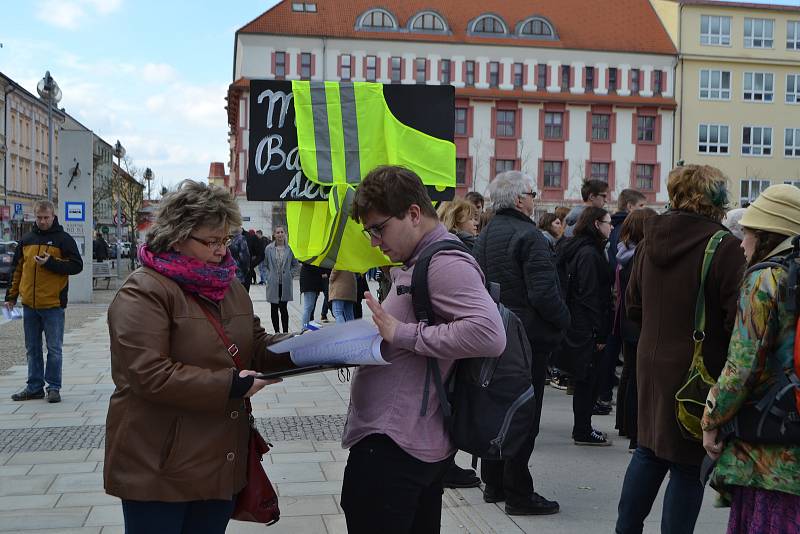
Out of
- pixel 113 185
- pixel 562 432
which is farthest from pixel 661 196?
pixel 562 432

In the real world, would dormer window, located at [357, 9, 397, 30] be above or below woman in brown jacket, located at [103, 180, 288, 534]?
above

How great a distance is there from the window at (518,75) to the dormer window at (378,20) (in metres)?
9.58

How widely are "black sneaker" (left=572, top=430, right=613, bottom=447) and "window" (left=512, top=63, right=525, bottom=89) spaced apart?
5837cm

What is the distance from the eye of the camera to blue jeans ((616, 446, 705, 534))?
3.86 metres

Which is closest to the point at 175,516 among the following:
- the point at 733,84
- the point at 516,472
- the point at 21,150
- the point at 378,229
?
the point at 378,229

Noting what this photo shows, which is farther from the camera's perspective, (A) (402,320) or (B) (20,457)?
(B) (20,457)

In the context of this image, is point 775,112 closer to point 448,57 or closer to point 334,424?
point 448,57

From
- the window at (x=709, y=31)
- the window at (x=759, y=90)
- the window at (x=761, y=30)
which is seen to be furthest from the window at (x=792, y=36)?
the window at (x=709, y=31)

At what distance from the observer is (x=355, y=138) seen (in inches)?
205

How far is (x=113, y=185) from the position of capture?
4769 centimetres

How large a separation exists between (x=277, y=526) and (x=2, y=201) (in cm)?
6361

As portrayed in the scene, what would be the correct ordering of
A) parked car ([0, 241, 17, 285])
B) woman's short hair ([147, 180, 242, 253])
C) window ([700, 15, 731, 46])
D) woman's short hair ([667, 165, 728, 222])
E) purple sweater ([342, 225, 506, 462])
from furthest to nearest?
window ([700, 15, 731, 46]) < parked car ([0, 241, 17, 285]) < woman's short hair ([667, 165, 728, 222]) < woman's short hair ([147, 180, 242, 253]) < purple sweater ([342, 225, 506, 462])

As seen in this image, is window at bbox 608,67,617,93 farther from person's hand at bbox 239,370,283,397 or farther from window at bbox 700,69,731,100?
person's hand at bbox 239,370,283,397

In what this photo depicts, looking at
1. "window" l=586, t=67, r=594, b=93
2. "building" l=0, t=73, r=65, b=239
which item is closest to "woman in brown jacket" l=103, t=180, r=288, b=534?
"building" l=0, t=73, r=65, b=239
